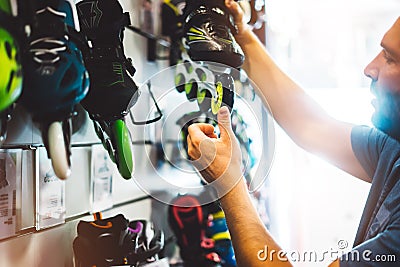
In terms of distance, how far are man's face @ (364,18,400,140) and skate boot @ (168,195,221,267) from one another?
0.49 metres

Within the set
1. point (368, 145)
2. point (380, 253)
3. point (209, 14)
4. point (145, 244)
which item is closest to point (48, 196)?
point (145, 244)

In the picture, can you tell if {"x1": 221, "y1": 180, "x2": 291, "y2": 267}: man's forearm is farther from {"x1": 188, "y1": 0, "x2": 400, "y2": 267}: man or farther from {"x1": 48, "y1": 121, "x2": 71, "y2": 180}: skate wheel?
{"x1": 48, "y1": 121, "x2": 71, "y2": 180}: skate wheel

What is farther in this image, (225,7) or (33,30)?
(225,7)

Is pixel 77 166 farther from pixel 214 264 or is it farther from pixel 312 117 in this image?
pixel 312 117

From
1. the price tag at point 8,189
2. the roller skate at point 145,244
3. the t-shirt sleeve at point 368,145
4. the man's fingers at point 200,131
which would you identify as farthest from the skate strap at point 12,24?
the t-shirt sleeve at point 368,145

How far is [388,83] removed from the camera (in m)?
0.82

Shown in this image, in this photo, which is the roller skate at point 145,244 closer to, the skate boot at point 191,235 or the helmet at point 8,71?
the skate boot at point 191,235

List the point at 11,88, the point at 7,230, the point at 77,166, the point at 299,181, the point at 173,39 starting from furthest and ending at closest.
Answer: the point at 299,181 < the point at 173,39 < the point at 77,166 < the point at 7,230 < the point at 11,88

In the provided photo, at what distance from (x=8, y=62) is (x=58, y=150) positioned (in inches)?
4.5

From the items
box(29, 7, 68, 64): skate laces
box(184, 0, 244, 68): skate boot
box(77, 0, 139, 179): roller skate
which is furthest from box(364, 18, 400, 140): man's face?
box(29, 7, 68, 64): skate laces

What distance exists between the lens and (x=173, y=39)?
120cm

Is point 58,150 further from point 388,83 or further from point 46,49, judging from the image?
point 388,83

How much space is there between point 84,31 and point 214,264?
0.67m

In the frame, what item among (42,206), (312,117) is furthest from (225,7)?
(42,206)
